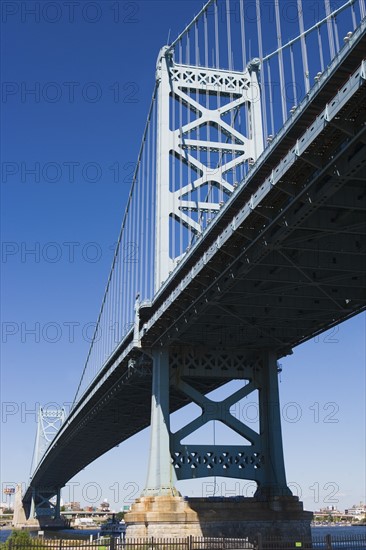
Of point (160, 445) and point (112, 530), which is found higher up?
point (160, 445)

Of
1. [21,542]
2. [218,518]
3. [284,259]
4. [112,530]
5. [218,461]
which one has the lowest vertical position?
[112,530]

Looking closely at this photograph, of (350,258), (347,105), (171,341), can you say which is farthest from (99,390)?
(347,105)

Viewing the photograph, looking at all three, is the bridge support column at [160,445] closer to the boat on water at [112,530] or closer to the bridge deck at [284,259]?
the bridge deck at [284,259]

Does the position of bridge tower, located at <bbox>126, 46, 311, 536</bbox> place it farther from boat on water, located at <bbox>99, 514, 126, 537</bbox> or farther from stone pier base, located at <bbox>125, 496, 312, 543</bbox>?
boat on water, located at <bbox>99, 514, 126, 537</bbox>

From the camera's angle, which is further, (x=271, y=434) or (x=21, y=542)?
(x=21, y=542)

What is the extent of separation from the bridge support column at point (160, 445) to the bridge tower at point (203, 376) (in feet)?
0.15

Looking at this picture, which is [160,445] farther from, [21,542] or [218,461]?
[21,542]

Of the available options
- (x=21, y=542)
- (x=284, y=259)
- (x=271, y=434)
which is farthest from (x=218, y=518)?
(x=21, y=542)

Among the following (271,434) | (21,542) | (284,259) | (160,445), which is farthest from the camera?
(21,542)

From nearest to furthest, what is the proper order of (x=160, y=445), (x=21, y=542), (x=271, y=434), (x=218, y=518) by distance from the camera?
(x=218, y=518)
(x=160, y=445)
(x=271, y=434)
(x=21, y=542)

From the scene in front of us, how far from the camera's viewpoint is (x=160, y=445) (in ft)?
109

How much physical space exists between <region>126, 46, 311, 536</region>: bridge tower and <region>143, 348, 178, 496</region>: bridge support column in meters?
0.04

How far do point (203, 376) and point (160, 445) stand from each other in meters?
4.70

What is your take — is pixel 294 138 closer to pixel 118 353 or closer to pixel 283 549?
pixel 283 549
